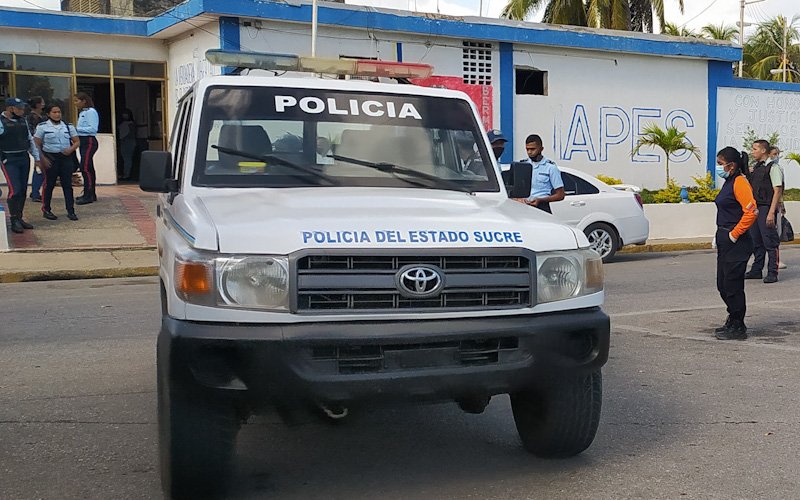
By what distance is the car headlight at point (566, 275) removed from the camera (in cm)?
385

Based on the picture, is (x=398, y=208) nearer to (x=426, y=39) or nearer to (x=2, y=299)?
(x=2, y=299)

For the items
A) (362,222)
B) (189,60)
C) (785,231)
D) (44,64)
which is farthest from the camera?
(44,64)

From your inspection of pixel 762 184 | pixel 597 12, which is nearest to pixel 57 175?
pixel 762 184

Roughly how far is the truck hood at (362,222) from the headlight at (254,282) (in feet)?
0.16

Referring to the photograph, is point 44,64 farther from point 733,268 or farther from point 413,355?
point 413,355

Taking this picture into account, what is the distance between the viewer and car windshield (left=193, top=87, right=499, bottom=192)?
4672mm

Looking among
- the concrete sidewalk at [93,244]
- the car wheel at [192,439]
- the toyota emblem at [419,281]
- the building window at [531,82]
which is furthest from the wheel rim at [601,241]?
the car wheel at [192,439]

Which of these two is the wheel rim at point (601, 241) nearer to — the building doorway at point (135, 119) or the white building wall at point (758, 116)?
the white building wall at point (758, 116)

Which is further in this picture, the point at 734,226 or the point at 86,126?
the point at 86,126

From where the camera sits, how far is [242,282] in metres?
3.56

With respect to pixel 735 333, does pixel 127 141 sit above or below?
above

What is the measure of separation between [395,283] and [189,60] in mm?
16101

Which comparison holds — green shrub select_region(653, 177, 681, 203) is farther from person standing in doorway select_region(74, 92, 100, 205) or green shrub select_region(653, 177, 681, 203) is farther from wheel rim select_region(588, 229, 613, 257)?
person standing in doorway select_region(74, 92, 100, 205)

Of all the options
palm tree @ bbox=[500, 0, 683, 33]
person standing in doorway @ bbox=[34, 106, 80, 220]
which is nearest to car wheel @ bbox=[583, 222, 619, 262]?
person standing in doorway @ bbox=[34, 106, 80, 220]
